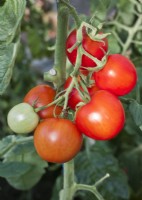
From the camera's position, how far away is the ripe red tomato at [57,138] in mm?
664

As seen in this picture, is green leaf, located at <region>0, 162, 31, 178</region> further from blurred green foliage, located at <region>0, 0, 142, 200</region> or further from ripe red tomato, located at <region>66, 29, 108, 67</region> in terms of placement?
ripe red tomato, located at <region>66, 29, 108, 67</region>

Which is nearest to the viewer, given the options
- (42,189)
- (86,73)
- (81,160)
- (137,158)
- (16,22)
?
(16,22)

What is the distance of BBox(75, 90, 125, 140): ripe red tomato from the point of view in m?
0.65

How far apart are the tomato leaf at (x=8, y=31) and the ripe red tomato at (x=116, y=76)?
13cm

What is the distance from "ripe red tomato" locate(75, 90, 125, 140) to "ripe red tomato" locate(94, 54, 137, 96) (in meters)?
0.02

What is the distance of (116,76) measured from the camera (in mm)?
662

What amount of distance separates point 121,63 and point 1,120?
1095mm

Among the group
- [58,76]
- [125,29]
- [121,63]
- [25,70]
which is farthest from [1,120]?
[121,63]

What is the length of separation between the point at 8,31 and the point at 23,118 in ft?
0.49

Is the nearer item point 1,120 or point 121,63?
point 121,63

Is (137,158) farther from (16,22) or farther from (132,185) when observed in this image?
(16,22)

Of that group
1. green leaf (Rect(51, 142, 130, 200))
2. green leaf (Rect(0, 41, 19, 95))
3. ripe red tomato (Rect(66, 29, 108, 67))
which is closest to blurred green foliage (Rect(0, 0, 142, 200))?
green leaf (Rect(51, 142, 130, 200))

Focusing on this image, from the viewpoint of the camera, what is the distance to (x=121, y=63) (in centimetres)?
67

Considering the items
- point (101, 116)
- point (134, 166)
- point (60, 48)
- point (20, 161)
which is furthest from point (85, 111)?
point (134, 166)
